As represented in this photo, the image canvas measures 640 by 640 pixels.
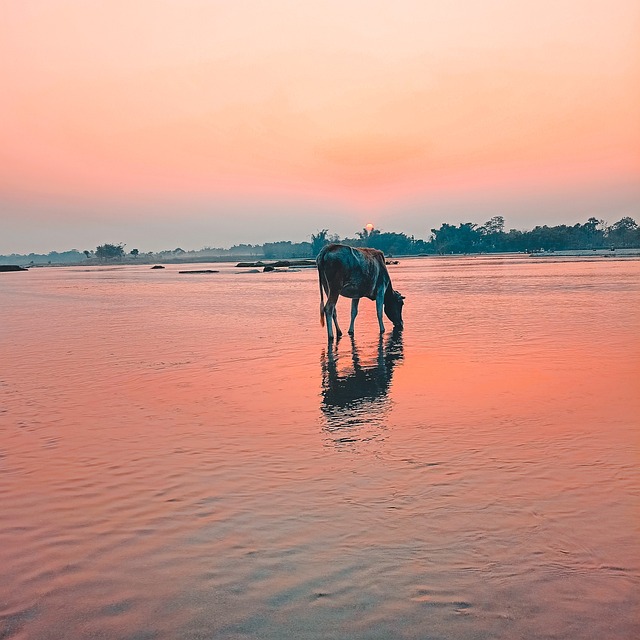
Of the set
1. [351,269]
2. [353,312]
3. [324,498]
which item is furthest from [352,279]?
[324,498]

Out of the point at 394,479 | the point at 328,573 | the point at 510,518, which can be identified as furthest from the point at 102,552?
the point at 510,518

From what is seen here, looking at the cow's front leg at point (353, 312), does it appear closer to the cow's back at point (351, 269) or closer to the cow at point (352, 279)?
the cow at point (352, 279)

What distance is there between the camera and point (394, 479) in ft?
21.7

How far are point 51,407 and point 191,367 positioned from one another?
3.95 metres

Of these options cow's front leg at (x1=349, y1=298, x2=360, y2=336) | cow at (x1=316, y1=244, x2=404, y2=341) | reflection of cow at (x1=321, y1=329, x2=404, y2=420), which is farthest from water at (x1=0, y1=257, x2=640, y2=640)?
cow's front leg at (x1=349, y1=298, x2=360, y2=336)

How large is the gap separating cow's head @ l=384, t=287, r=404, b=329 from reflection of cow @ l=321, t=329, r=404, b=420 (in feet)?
12.9

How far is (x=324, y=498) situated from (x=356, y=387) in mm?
5567

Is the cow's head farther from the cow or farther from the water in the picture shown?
the water

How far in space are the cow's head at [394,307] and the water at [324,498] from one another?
5.90 metres

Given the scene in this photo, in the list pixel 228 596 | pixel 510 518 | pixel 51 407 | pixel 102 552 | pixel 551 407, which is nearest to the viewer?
pixel 228 596

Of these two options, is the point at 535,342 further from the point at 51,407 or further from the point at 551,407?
the point at 51,407

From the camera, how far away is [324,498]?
6156 millimetres

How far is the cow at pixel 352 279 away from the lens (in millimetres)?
18266

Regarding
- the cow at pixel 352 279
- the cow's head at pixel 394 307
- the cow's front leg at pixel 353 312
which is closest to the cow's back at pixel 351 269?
the cow at pixel 352 279
